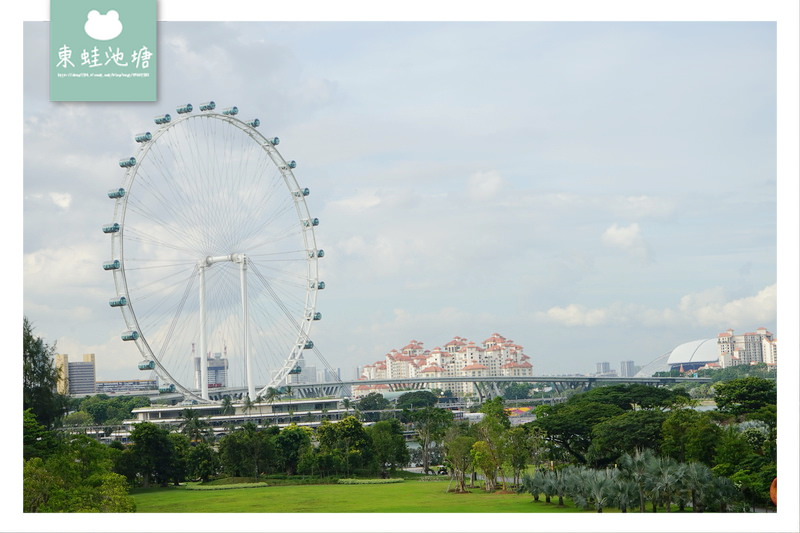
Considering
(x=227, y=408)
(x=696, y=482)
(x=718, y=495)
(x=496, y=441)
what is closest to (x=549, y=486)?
(x=696, y=482)

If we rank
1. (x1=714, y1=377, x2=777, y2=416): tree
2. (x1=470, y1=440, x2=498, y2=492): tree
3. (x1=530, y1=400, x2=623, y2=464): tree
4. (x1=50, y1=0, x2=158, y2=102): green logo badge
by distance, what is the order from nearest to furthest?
(x1=50, y1=0, x2=158, y2=102): green logo badge < (x1=470, y1=440, x2=498, y2=492): tree < (x1=714, y1=377, x2=777, y2=416): tree < (x1=530, y1=400, x2=623, y2=464): tree

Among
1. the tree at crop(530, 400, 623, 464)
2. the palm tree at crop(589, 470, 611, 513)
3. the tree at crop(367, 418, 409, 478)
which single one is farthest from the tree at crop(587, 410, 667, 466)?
the tree at crop(367, 418, 409, 478)

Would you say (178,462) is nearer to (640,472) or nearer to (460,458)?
(460,458)

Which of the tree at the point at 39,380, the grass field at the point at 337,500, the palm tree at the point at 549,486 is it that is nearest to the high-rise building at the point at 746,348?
the grass field at the point at 337,500

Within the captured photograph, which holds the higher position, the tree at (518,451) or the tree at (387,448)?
the tree at (518,451)

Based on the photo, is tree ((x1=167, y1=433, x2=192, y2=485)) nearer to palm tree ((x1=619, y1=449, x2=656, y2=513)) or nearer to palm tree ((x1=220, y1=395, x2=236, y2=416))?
palm tree ((x1=220, y1=395, x2=236, y2=416))

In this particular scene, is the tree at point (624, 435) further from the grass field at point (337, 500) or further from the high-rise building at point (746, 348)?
the high-rise building at point (746, 348)

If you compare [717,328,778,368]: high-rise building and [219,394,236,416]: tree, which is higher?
[717,328,778,368]: high-rise building
